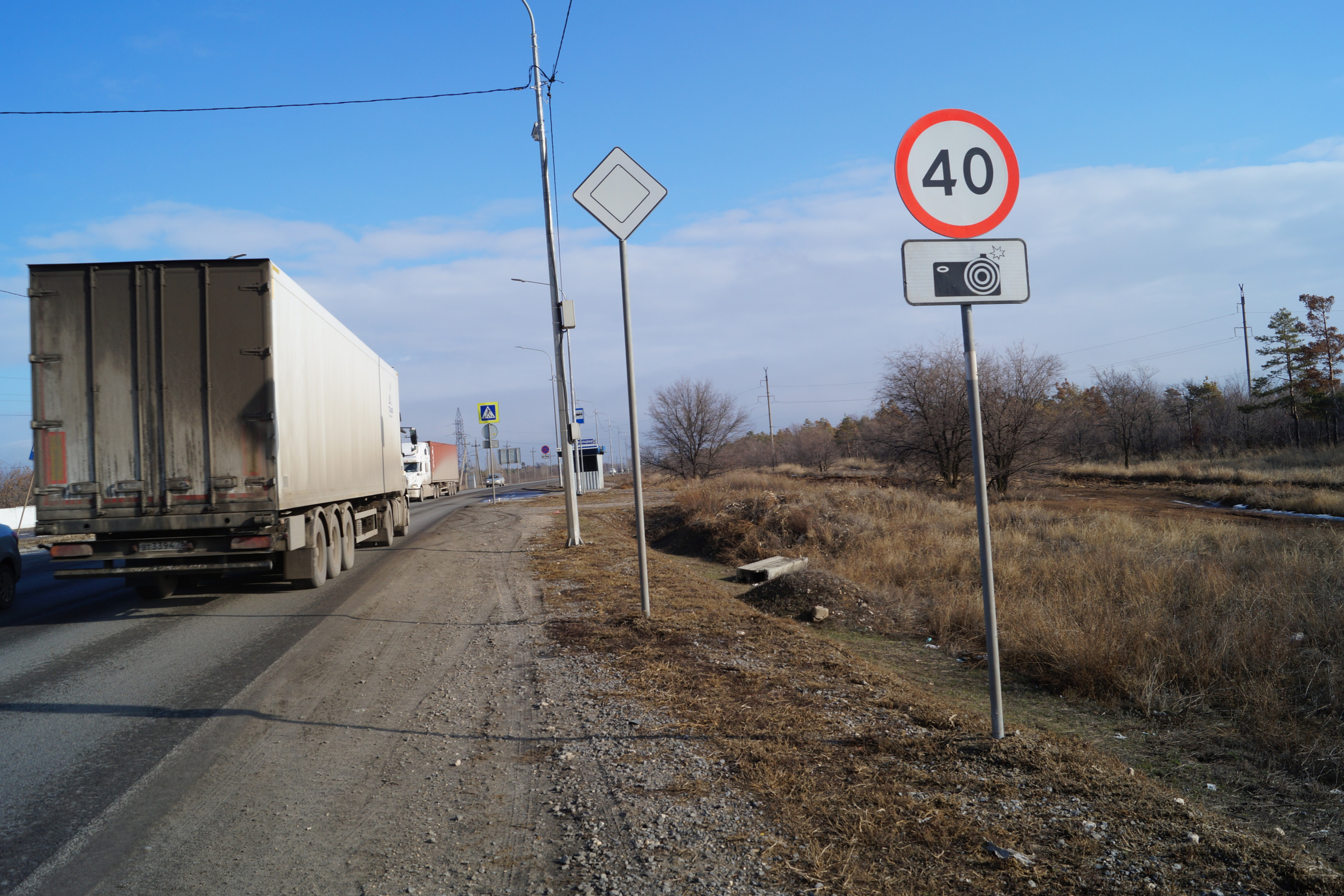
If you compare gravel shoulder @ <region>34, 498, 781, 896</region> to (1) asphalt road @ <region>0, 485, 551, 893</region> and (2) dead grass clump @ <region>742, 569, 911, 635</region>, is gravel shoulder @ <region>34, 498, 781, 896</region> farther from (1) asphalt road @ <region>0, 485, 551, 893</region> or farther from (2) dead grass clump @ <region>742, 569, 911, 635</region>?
→ (2) dead grass clump @ <region>742, 569, 911, 635</region>

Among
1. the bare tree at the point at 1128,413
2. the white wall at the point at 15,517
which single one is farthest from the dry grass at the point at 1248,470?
the white wall at the point at 15,517

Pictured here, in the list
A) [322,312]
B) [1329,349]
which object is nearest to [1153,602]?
[322,312]

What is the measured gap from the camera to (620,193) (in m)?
7.53

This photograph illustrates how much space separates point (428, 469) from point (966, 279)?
4404 cm

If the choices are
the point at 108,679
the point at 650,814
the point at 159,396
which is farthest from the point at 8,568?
the point at 650,814

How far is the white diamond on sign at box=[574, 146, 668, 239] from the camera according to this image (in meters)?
7.50

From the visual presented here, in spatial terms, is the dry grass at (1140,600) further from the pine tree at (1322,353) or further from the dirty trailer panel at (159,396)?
the pine tree at (1322,353)

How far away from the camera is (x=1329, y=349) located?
49.6 m

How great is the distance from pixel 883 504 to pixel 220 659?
50.0ft

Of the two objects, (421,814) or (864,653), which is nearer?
(421,814)

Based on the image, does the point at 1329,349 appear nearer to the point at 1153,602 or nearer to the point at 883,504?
the point at 883,504

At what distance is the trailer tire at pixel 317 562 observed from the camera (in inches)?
430

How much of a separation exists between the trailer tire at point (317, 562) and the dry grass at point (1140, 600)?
7.45 metres

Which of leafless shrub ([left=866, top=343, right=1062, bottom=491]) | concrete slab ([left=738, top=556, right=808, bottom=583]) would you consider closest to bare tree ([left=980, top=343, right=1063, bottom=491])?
leafless shrub ([left=866, top=343, right=1062, bottom=491])
